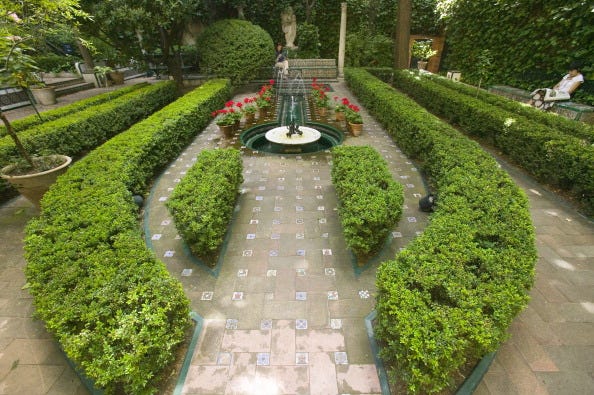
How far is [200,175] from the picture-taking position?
5129mm

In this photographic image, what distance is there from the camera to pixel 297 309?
3693mm

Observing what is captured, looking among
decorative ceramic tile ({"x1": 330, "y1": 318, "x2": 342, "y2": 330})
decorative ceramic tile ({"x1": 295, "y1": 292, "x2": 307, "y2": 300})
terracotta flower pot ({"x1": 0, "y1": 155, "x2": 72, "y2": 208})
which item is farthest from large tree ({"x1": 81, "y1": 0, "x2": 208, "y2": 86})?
decorative ceramic tile ({"x1": 330, "y1": 318, "x2": 342, "y2": 330})

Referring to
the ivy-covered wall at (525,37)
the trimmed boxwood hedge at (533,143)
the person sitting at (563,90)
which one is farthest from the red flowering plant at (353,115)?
the ivy-covered wall at (525,37)

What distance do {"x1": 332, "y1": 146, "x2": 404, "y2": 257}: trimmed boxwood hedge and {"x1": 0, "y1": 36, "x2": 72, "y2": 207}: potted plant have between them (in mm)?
5664

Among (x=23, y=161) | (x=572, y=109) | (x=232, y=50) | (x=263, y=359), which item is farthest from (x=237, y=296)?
(x=232, y=50)

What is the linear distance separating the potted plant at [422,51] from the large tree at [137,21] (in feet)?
59.7

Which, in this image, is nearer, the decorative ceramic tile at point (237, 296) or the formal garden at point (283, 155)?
the formal garden at point (283, 155)

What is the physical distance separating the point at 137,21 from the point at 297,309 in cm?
1208

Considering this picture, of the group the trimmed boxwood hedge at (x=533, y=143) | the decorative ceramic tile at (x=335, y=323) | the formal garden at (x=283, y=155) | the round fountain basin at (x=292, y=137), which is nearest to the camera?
the formal garden at (x=283, y=155)

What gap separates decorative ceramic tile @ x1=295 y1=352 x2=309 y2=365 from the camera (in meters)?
3.10

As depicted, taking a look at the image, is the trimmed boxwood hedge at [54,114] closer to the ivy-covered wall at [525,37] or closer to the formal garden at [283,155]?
the formal garden at [283,155]

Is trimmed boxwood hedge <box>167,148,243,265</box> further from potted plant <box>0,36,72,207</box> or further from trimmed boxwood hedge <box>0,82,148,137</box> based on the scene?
trimmed boxwood hedge <box>0,82,148,137</box>

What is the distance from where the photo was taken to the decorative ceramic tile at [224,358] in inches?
123

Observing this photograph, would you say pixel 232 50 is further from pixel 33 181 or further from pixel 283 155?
pixel 33 181
